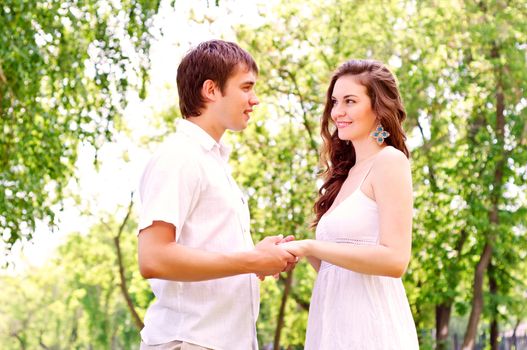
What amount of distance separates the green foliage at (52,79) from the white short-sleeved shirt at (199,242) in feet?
16.8

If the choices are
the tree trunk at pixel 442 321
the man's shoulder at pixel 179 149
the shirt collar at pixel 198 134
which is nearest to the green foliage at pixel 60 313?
the tree trunk at pixel 442 321

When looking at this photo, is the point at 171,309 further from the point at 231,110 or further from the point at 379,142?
the point at 379,142

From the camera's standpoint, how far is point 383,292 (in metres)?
4.00

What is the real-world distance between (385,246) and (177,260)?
0.92 meters

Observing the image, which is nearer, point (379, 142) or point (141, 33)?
point (379, 142)

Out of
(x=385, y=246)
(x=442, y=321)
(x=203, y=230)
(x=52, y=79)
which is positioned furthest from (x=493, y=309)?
(x=203, y=230)

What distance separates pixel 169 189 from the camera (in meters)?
3.32

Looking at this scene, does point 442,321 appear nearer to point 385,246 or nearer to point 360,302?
point 360,302

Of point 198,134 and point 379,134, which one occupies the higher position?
point 379,134

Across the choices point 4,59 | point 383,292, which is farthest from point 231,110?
point 4,59

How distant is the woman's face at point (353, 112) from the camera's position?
420 centimetres

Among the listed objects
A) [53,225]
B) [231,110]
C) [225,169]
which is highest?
[53,225]

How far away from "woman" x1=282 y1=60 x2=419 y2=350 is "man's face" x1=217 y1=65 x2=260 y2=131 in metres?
0.54

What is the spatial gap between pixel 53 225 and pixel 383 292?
6.30 meters
